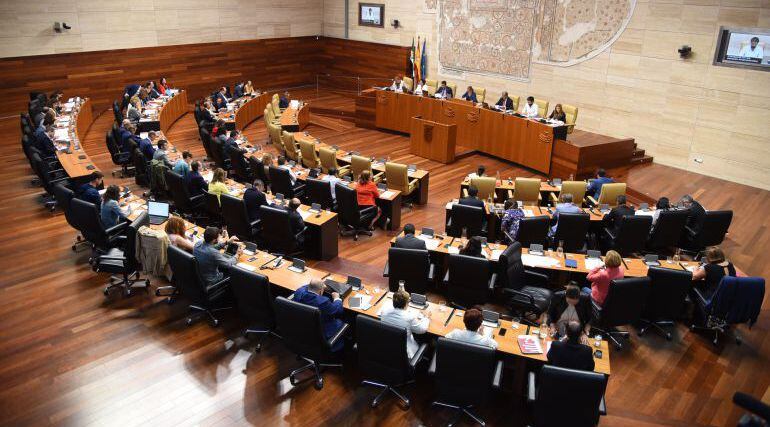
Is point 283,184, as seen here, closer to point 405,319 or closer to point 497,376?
point 405,319

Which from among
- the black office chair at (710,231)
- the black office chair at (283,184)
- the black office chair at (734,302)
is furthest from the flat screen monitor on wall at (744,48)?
the black office chair at (283,184)

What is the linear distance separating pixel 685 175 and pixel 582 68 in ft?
12.5

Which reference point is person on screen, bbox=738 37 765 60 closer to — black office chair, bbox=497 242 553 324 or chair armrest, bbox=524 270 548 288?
chair armrest, bbox=524 270 548 288

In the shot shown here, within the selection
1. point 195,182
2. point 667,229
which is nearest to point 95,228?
point 195,182

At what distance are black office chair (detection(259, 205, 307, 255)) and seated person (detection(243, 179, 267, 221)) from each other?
1.29 feet

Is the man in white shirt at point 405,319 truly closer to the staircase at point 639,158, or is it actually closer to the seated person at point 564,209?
the seated person at point 564,209

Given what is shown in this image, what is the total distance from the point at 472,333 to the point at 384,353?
83cm

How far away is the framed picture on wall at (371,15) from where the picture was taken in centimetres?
1966

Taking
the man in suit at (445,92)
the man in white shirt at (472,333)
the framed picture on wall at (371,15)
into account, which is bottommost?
the man in white shirt at (472,333)

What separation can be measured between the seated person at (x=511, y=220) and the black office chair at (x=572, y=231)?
569 mm

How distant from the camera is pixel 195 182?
914 cm

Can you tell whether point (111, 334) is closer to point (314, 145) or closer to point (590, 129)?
point (314, 145)

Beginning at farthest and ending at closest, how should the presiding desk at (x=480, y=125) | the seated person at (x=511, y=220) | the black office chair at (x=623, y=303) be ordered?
the presiding desk at (x=480, y=125) < the seated person at (x=511, y=220) < the black office chair at (x=623, y=303)

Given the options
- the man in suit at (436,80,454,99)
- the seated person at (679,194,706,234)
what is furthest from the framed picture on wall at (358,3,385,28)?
the seated person at (679,194,706,234)
